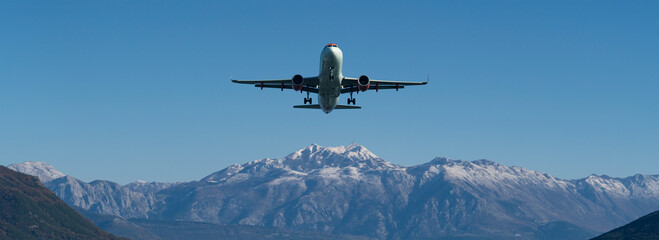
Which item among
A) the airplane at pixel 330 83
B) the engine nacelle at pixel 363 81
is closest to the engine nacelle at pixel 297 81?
the airplane at pixel 330 83

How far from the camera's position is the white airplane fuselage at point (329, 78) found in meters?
126

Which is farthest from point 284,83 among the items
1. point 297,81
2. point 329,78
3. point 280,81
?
point 329,78

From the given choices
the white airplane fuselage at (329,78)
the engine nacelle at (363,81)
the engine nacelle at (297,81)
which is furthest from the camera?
the engine nacelle at (363,81)

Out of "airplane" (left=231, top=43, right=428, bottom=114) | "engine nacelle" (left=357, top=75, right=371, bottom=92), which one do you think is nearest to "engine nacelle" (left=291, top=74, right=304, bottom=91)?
"airplane" (left=231, top=43, right=428, bottom=114)

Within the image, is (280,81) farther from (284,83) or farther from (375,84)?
(375,84)

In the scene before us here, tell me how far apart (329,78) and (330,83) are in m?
3.09

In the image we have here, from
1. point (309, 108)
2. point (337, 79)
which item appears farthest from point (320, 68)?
point (309, 108)

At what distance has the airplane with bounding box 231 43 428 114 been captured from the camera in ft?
415

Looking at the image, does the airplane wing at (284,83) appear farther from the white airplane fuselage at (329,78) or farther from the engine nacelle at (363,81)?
the engine nacelle at (363,81)

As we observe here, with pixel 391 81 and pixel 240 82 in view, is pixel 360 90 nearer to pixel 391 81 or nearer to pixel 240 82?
pixel 391 81

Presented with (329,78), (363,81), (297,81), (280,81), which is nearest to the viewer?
(329,78)

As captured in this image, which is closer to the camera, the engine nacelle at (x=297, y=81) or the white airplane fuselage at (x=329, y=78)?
the white airplane fuselage at (x=329, y=78)

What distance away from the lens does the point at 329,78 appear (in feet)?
431

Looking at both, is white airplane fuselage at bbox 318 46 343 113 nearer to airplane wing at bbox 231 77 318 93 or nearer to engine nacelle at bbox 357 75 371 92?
airplane wing at bbox 231 77 318 93
